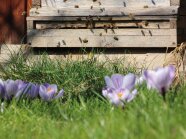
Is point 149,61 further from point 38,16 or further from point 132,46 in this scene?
point 38,16

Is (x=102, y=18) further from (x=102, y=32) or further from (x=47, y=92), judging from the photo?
(x=47, y=92)

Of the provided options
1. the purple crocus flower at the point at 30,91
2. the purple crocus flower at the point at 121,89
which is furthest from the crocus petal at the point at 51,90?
the purple crocus flower at the point at 121,89

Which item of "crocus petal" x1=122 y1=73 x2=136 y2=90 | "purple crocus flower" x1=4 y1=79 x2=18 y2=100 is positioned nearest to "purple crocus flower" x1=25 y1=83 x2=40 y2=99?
"purple crocus flower" x1=4 y1=79 x2=18 y2=100

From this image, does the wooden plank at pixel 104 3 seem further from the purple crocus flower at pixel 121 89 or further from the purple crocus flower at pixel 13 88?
the purple crocus flower at pixel 121 89

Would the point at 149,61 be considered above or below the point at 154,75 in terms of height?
below

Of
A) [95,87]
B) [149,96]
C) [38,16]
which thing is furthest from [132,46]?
Answer: [149,96]

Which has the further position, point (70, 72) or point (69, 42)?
point (69, 42)

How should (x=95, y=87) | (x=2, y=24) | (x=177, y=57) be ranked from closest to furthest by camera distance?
(x=95, y=87) → (x=177, y=57) → (x=2, y=24)
